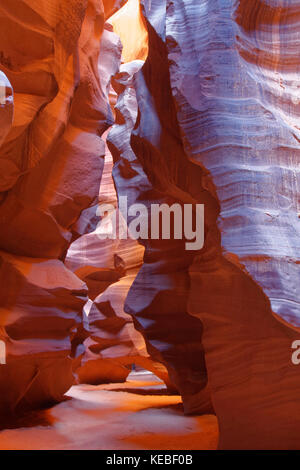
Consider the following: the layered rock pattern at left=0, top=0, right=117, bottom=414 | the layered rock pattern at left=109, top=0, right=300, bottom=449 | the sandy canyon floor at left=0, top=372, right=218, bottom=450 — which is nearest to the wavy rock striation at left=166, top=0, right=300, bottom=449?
the layered rock pattern at left=109, top=0, right=300, bottom=449

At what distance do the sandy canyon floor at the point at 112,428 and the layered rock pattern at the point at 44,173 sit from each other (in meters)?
0.70

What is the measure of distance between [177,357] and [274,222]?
374cm

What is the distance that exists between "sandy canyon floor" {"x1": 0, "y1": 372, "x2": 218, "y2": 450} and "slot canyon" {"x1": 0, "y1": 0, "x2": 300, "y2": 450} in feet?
0.12

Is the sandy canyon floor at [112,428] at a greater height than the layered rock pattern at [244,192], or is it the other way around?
the layered rock pattern at [244,192]

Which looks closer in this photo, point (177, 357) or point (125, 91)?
point (177, 357)

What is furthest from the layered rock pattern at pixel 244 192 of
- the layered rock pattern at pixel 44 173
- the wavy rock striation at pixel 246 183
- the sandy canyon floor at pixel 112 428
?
the layered rock pattern at pixel 44 173

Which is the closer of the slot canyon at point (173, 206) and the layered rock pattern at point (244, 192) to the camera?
the layered rock pattern at point (244, 192)

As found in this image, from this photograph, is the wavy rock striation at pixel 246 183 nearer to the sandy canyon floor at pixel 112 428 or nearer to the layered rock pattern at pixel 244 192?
the layered rock pattern at pixel 244 192

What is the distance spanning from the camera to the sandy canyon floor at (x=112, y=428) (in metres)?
4.98

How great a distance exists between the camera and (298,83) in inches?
177

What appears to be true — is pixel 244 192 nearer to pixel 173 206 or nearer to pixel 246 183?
pixel 246 183

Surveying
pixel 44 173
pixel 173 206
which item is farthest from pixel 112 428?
pixel 44 173

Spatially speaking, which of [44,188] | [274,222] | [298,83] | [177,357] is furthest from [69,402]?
[298,83]

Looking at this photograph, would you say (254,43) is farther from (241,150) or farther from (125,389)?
(125,389)
